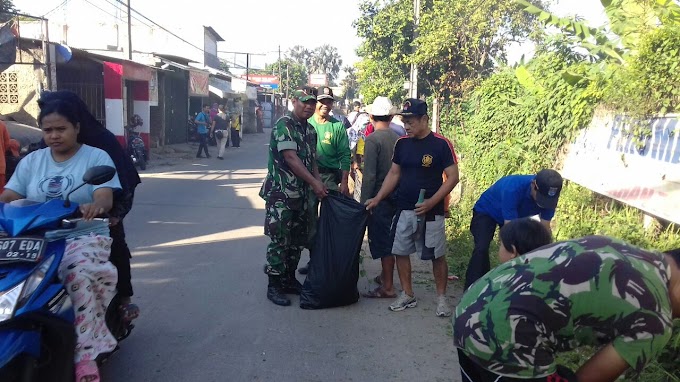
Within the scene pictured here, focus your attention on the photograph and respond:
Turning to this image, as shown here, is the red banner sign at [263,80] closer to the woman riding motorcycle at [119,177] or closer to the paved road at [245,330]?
the paved road at [245,330]

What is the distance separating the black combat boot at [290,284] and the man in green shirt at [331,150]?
99 centimetres

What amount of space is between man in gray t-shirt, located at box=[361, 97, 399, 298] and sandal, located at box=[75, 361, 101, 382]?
2955mm

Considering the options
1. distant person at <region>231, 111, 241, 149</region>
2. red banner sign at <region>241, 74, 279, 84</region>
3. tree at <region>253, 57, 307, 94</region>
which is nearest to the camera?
distant person at <region>231, 111, 241, 149</region>

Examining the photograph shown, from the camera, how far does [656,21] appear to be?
6012 millimetres

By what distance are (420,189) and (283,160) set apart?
1.21m

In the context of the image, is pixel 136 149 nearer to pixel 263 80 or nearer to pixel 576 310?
pixel 576 310

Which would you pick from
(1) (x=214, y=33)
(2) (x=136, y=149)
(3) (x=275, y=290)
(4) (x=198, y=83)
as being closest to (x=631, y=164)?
(3) (x=275, y=290)

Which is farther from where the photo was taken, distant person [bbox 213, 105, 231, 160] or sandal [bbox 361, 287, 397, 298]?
distant person [bbox 213, 105, 231, 160]

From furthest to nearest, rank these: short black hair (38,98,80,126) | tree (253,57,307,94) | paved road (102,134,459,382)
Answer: tree (253,57,307,94)
paved road (102,134,459,382)
short black hair (38,98,80,126)

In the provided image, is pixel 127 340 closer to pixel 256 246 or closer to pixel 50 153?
pixel 50 153

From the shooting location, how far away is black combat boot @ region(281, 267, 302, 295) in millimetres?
5320

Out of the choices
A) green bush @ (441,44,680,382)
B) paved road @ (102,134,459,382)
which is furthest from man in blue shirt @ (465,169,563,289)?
green bush @ (441,44,680,382)

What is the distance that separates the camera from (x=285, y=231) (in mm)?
5074

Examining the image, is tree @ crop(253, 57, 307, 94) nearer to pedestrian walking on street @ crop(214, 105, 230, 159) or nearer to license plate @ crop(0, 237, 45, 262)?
pedestrian walking on street @ crop(214, 105, 230, 159)
